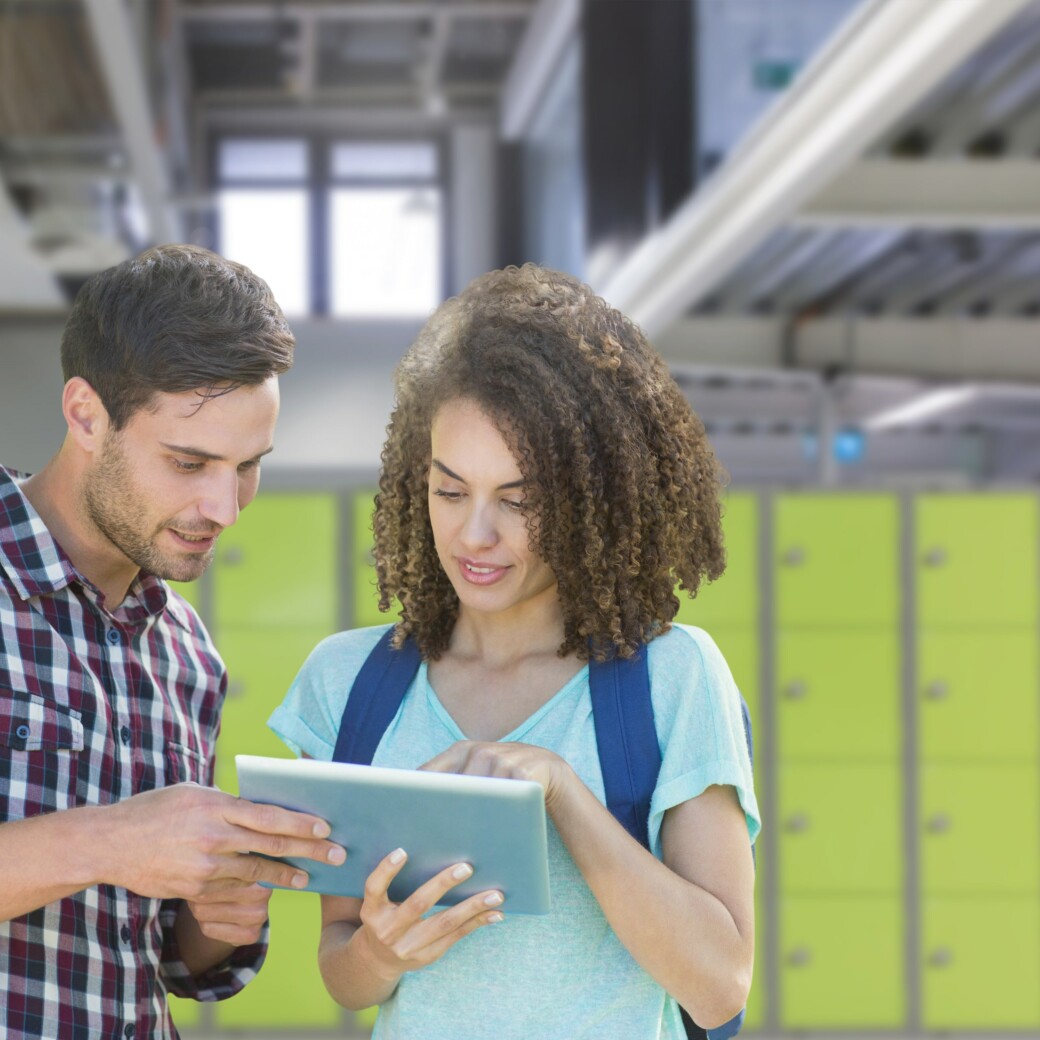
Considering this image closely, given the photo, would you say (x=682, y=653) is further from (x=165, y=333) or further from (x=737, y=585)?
(x=737, y=585)

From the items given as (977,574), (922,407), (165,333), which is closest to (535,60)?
(922,407)

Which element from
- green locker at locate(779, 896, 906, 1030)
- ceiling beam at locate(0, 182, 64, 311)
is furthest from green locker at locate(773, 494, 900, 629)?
ceiling beam at locate(0, 182, 64, 311)

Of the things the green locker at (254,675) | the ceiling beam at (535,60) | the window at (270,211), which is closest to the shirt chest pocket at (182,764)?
the green locker at (254,675)

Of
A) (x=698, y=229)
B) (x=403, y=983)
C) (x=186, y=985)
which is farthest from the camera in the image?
(x=698, y=229)

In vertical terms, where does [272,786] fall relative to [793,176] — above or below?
below

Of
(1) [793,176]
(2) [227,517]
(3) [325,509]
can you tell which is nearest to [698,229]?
(1) [793,176]

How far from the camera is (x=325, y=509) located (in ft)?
15.2

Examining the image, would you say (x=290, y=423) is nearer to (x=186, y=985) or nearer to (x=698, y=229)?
(x=698, y=229)

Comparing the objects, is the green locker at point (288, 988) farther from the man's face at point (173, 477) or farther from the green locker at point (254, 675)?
the man's face at point (173, 477)

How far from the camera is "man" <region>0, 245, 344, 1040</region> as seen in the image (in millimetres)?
1284

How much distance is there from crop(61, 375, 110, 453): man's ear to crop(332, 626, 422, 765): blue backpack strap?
1.15ft

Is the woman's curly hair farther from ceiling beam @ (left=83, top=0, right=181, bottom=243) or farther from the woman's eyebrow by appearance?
ceiling beam @ (left=83, top=0, right=181, bottom=243)

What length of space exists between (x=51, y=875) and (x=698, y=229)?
4.38 metres

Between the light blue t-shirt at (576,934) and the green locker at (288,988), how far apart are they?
10.9 ft
